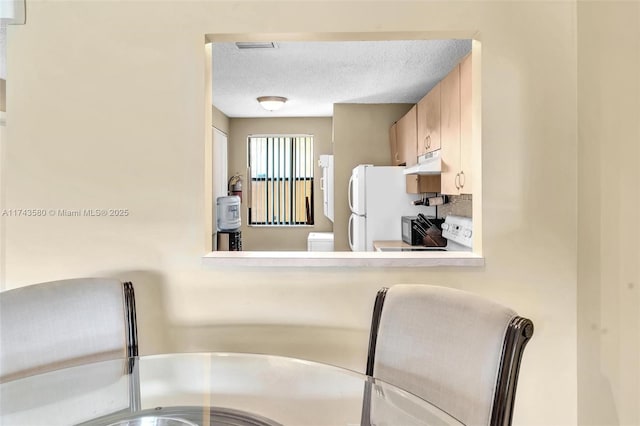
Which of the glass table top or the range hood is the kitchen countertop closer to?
the glass table top

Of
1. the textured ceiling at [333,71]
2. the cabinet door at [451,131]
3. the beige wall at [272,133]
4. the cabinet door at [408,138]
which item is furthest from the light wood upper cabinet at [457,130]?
the beige wall at [272,133]

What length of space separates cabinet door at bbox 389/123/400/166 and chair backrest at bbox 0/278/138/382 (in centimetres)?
310

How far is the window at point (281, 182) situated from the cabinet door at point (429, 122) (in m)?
2.29

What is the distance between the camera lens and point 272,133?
16.9 ft

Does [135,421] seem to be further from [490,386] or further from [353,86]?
[353,86]

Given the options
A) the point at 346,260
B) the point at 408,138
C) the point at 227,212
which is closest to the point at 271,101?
the point at 227,212

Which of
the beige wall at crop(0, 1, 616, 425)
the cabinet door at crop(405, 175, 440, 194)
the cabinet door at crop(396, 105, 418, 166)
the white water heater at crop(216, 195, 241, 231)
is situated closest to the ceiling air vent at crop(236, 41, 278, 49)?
the beige wall at crop(0, 1, 616, 425)

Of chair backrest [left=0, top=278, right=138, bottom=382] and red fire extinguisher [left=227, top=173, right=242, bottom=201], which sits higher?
red fire extinguisher [left=227, top=173, right=242, bottom=201]

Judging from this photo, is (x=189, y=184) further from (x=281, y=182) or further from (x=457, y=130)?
(x=281, y=182)

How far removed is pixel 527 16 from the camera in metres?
1.54

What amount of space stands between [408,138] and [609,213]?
2328 millimetres

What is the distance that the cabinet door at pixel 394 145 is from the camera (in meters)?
4.05

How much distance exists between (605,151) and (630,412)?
2.73 ft

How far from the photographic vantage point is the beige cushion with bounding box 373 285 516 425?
1007mm
